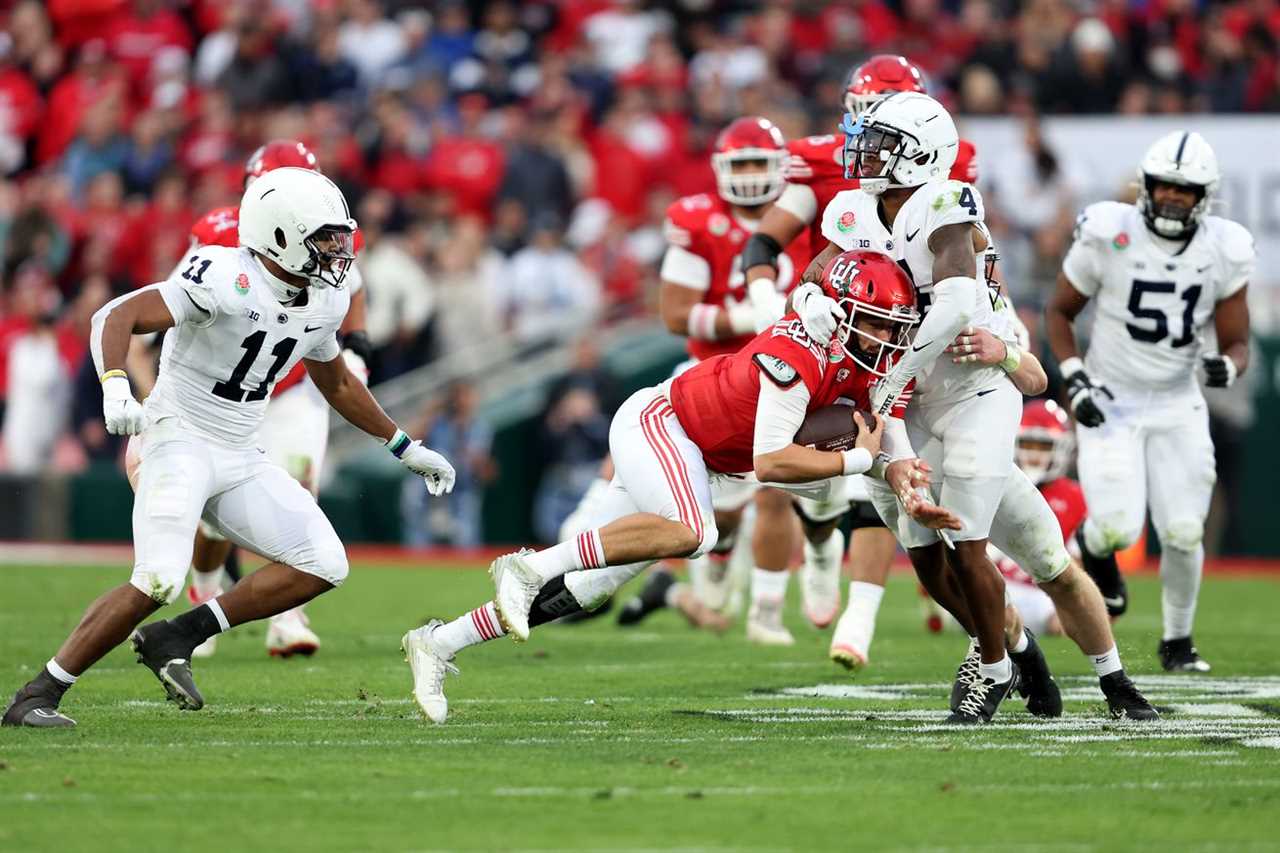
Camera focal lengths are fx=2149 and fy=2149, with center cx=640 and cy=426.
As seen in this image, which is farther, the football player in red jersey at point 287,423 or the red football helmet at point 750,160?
the red football helmet at point 750,160

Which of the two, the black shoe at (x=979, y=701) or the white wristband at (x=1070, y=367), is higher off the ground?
the white wristband at (x=1070, y=367)

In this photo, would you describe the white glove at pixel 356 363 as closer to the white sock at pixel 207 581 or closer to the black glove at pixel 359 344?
the black glove at pixel 359 344

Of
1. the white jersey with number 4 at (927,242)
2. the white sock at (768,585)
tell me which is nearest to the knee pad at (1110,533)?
the white sock at (768,585)

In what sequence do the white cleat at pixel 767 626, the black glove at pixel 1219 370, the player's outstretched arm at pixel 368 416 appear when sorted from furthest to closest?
the white cleat at pixel 767 626 → the black glove at pixel 1219 370 → the player's outstretched arm at pixel 368 416

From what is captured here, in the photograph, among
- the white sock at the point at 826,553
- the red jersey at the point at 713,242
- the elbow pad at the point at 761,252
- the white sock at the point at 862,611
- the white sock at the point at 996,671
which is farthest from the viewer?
the red jersey at the point at 713,242

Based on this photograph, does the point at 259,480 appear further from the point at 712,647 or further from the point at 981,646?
the point at 712,647

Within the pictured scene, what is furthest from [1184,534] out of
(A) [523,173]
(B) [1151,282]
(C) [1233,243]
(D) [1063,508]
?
(A) [523,173]

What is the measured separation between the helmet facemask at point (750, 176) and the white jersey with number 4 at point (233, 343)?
2840 mm

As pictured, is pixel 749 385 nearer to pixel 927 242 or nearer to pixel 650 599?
pixel 927 242

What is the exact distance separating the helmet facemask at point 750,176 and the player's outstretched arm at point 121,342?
11.1 feet

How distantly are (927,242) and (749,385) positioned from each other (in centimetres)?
65

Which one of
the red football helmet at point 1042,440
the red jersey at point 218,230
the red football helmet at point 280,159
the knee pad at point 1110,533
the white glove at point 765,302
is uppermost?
the red football helmet at point 280,159

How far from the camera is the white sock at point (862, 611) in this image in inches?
289

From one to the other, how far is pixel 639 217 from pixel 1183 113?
3.77m
